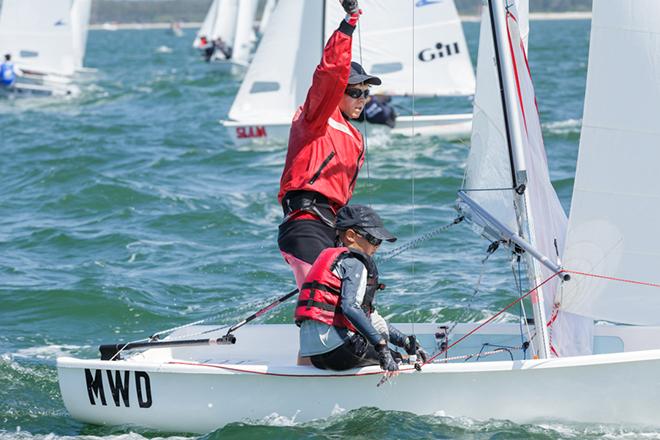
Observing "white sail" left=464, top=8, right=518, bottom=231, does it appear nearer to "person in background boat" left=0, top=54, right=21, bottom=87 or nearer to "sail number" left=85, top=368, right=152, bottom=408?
"sail number" left=85, top=368, right=152, bottom=408

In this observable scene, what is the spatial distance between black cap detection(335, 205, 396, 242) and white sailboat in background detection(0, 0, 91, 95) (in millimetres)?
17078

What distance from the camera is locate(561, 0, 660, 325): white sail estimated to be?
3.88m

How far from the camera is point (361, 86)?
4340 mm

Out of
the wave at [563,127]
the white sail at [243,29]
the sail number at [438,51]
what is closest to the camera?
the sail number at [438,51]

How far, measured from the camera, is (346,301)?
3.95m

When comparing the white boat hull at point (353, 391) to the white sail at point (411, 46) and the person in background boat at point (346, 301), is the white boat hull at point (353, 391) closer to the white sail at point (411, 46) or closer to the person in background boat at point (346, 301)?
the person in background boat at point (346, 301)

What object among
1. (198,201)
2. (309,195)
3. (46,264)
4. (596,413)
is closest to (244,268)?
(46,264)

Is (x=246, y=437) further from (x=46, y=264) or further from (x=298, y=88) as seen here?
(x=298, y=88)

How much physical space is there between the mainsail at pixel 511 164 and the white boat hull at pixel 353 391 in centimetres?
19

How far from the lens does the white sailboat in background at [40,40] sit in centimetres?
2056

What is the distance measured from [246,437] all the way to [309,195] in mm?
921

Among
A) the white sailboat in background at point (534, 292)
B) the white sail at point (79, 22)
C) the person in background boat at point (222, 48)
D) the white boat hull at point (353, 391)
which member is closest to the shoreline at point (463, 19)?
the person in background boat at point (222, 48)

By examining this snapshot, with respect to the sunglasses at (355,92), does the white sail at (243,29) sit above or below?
above

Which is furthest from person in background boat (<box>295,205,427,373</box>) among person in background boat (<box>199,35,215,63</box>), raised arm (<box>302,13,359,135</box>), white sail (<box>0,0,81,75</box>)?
person in background boat (<box>199,35,215,63</box>)
